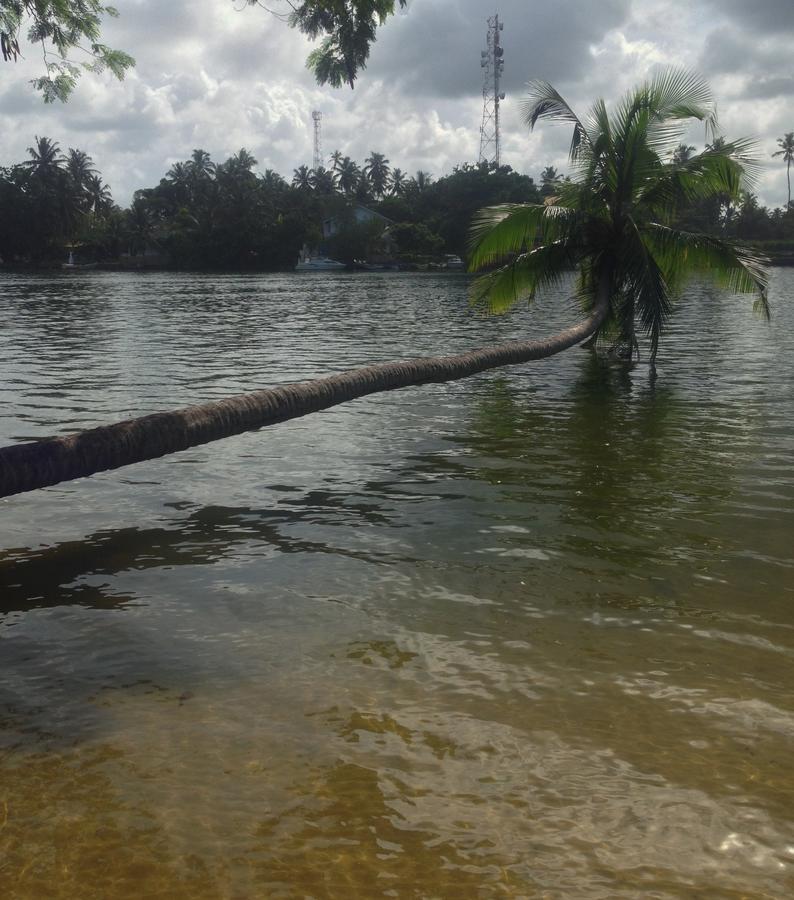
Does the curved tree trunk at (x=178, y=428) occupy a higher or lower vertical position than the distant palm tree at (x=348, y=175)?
lower

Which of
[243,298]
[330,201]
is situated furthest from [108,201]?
[243,298]

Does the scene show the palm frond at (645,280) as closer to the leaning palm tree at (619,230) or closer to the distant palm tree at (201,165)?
the leaning palm tree at (619,230)

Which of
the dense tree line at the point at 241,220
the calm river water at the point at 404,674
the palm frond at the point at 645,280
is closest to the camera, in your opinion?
the calm river water at the point at 404,674

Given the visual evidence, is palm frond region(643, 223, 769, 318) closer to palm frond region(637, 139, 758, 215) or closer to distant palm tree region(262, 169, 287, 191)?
palm frond region(637, 139, 758, 215)

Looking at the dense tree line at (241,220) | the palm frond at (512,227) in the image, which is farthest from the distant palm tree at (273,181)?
the palm frond at (512,227)

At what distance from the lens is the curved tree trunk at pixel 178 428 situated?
6.16m

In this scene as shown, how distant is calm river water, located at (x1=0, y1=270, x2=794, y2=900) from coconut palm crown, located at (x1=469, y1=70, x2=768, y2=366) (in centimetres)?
786

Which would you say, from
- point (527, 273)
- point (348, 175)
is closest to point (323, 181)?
point (348, 175)

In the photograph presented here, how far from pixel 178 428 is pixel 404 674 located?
347 cm

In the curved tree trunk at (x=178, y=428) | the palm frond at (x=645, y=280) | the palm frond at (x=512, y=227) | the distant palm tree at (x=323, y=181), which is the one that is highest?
the distant palm tree at (x=323, y=181)

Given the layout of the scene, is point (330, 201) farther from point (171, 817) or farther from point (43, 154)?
point (171, 817)

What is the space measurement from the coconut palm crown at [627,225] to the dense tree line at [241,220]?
3337 inches

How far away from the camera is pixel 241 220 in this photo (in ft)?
351

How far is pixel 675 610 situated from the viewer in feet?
18.0
